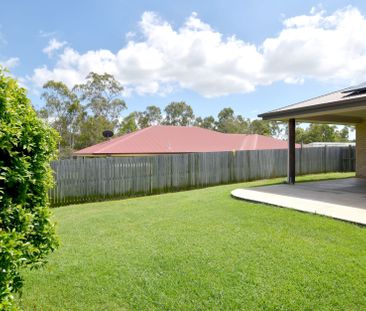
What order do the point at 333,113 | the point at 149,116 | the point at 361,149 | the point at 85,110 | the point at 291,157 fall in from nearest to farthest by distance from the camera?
1. the point at 333,113
2. the point at 291,157
3. the point at 361,149
4. the point at 85,110
5. the point at 149,116

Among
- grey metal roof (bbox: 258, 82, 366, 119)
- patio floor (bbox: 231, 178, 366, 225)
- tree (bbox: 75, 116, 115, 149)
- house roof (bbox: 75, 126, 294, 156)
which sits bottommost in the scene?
patio floor (bbox: 231, 178, 366, 225)

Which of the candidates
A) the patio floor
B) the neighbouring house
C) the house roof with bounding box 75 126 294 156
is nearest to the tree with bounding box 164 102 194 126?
the house roof with bounding box 75 126 294 156

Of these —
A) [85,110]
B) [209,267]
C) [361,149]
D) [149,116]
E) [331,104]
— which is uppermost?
[149,116]

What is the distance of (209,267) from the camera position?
3.80 metres

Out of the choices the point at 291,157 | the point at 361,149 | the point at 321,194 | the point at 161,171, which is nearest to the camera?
the point at 321,194

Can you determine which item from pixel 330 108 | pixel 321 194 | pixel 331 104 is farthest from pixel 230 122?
pixel 321 194

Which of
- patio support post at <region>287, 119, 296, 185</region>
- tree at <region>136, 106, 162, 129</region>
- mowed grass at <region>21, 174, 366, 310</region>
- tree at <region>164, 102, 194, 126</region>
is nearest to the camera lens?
mowed grass at <region>21, 174, 366, 310</region>

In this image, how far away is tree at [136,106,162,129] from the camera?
4894cm

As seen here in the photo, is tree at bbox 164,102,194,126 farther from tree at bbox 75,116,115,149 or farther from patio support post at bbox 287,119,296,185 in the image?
patio support post at bbox 287,119,296,185

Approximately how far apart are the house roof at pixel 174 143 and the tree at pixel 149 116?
25401mm

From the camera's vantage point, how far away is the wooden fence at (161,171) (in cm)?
1005

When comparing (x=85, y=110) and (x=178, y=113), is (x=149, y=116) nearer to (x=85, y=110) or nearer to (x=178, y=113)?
(x=178, y=113)

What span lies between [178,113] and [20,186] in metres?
49.2

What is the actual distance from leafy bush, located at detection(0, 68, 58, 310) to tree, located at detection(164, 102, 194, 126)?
48354 mm
